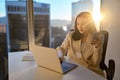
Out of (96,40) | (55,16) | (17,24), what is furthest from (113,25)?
(17,24)

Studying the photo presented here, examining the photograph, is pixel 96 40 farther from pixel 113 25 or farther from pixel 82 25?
pixel 113 25

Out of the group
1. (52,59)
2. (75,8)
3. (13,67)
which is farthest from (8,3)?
(52,59)

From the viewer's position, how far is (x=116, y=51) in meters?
3.29

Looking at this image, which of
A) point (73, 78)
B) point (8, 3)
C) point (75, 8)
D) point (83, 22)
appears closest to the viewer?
point (73, 78)

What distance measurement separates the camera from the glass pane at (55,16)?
343 centimetres

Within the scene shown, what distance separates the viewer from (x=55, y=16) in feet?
11.4

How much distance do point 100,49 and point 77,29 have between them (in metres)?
0.45

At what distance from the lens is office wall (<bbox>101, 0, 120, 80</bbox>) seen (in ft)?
10.6

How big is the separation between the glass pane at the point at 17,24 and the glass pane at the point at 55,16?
203 mm

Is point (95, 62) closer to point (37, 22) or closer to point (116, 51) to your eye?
point (116, 51)

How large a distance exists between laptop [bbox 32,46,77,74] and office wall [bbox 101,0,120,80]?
175 cm

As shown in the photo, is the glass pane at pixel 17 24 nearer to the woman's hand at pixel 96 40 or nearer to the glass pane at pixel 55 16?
the glass pane at pixel 55 16

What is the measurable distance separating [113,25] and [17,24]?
68.2 inches

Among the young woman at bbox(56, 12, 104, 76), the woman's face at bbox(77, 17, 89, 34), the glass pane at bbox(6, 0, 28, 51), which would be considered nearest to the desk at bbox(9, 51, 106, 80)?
the young woman at bbox(56, 12, 104, 76)
